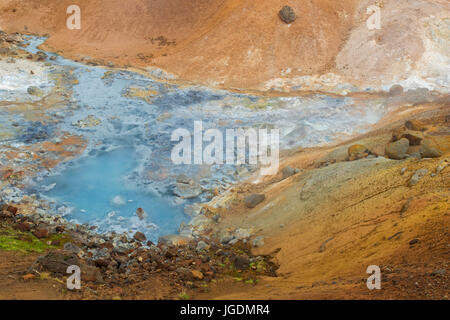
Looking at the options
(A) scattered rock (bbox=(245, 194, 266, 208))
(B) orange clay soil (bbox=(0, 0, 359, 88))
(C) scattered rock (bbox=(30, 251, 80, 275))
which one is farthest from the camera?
(B) orange clay soil (bbox=(0, 0, 359, 88))

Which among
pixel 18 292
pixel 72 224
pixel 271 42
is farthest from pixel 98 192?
pixel 271 42

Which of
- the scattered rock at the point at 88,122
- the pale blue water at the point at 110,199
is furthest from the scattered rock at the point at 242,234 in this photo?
the scattered rock at the point at 88,122

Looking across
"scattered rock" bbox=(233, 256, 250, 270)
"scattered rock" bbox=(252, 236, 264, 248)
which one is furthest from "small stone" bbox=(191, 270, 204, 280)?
"scattered rock" bbox=(252, 236, 264, 248)
